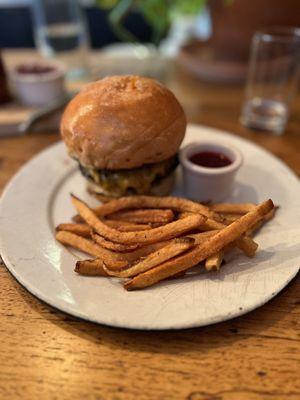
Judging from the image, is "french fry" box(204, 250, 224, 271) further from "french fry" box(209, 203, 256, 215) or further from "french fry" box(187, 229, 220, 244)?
"french fry" box(209, 203, 256, 215)

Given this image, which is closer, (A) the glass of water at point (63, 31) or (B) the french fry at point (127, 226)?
(B) the french fry at point (127, 226)

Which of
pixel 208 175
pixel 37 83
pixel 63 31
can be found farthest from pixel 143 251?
pixel 63 31

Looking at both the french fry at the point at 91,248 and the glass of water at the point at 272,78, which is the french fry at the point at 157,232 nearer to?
the french fry at the point at 91,248

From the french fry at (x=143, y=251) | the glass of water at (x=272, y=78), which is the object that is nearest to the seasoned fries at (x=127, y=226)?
the french fry at (x=143, y=251)

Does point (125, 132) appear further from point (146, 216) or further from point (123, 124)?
point (146, 216)

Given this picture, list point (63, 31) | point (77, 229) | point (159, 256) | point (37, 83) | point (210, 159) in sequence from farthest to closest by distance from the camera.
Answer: point (63, 31), point (37, 83), point (210, 159), point (77, 229), point (159, 256)
